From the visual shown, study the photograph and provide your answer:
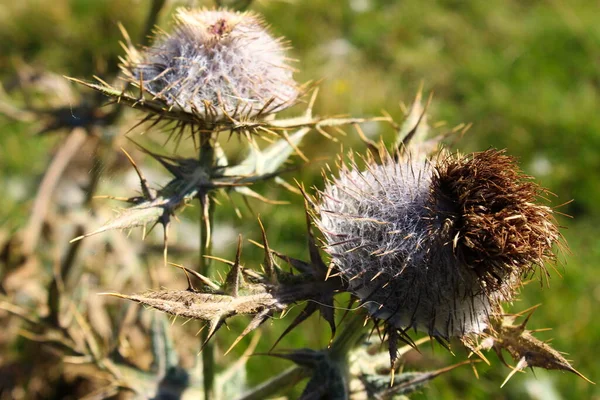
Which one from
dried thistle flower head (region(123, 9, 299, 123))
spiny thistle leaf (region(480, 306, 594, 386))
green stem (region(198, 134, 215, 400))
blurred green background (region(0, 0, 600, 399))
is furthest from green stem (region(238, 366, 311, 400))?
blurred green background (region(0, 0, 600, 399))

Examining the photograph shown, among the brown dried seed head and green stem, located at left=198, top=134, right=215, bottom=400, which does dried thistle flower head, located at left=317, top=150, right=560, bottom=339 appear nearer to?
the brown dried seed head

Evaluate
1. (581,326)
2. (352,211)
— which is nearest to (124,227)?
(352,211)

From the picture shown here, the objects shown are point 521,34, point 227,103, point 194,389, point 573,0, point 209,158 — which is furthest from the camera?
point 573,0

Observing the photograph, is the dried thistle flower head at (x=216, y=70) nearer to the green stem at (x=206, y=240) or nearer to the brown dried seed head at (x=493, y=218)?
the green stem at (x=206, y=240)

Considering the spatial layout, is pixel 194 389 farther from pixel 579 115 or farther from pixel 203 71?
pixel 579 115

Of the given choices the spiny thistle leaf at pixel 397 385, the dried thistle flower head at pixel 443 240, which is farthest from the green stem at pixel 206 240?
the spiny thistle leaf at pixel 397 385

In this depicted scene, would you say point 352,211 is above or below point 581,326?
above
